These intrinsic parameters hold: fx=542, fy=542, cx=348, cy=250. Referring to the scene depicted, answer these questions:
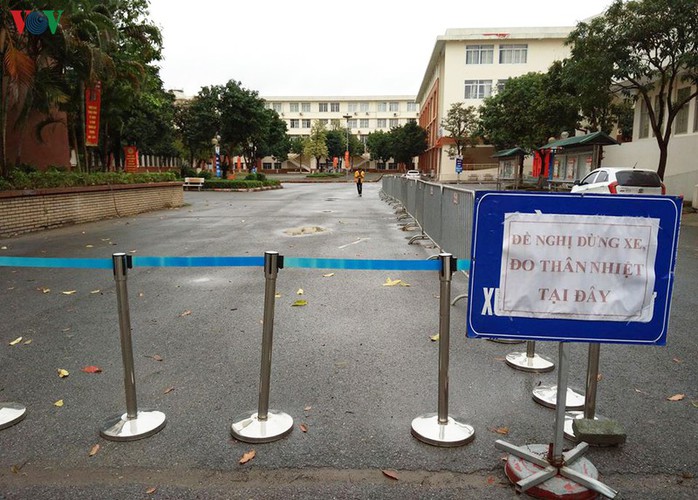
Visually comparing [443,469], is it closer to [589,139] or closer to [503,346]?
[503,346]

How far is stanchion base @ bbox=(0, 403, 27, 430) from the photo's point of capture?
3644 mm

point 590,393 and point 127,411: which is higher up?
point 590,393

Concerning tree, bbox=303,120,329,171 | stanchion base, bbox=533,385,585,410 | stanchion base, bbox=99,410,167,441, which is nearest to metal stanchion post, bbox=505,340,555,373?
stanchion base, bbox=533,385,585,410

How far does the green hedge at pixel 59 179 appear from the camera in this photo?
1318cm

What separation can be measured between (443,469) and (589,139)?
2540 cm

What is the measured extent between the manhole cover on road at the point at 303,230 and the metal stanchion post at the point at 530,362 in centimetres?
900

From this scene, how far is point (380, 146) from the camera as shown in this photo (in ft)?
320

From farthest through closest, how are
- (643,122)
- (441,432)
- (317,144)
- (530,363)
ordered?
(317,144) → (643,122) → (530,363) → (441,432)

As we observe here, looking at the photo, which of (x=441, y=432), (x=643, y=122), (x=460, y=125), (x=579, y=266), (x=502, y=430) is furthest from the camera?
(x=460, y=125)

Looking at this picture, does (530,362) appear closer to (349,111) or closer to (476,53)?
(476,53)

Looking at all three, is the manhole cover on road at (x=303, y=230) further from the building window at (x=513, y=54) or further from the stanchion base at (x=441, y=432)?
the building window at (x=513, y=54)

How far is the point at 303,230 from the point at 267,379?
10.6 m

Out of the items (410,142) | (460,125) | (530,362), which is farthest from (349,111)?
(530,362)

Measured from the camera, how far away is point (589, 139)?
25.3 m
